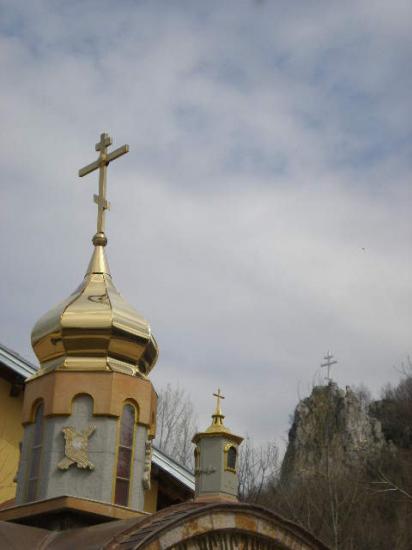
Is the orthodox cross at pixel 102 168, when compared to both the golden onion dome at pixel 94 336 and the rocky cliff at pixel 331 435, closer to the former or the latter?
the golden onion dome at pixel 94 336

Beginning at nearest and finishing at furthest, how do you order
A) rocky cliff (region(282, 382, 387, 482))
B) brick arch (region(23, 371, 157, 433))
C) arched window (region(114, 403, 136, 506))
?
arched window (region(114, 403, 136, 506)) → brick arch (region(23, 371, 157, 433)) → rocky cliff (region(282, 382, 387, 482))

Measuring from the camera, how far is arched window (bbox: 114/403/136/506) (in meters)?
10.1

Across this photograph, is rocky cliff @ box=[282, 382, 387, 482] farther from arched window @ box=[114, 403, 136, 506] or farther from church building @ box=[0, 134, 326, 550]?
arched window @ box=[114, 403, 136, 506]

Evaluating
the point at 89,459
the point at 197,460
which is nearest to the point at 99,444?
the point at 89,459

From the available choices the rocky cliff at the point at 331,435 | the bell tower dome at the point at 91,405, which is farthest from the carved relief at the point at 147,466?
the rocky cliff at the point at 331,435

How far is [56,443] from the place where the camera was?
1020 centimetres

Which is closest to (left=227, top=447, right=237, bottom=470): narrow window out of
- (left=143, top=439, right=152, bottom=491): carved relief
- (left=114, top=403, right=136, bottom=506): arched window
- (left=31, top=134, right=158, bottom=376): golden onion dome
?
(left=143, top=439, right=152, bottom=491): carved relief

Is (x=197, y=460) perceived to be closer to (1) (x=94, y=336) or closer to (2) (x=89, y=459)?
(2) (x=89, y=459)

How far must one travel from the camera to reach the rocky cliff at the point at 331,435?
3572 cm

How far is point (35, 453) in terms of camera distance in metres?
10.5

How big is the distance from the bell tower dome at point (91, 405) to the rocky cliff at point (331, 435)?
851 inches

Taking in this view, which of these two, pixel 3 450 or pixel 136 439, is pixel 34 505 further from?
pixel 3 450

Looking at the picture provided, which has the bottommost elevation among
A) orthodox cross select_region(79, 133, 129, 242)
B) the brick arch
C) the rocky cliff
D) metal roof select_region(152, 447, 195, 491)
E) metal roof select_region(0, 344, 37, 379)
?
the brick arch

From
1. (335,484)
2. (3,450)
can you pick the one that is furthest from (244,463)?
(3,450)
